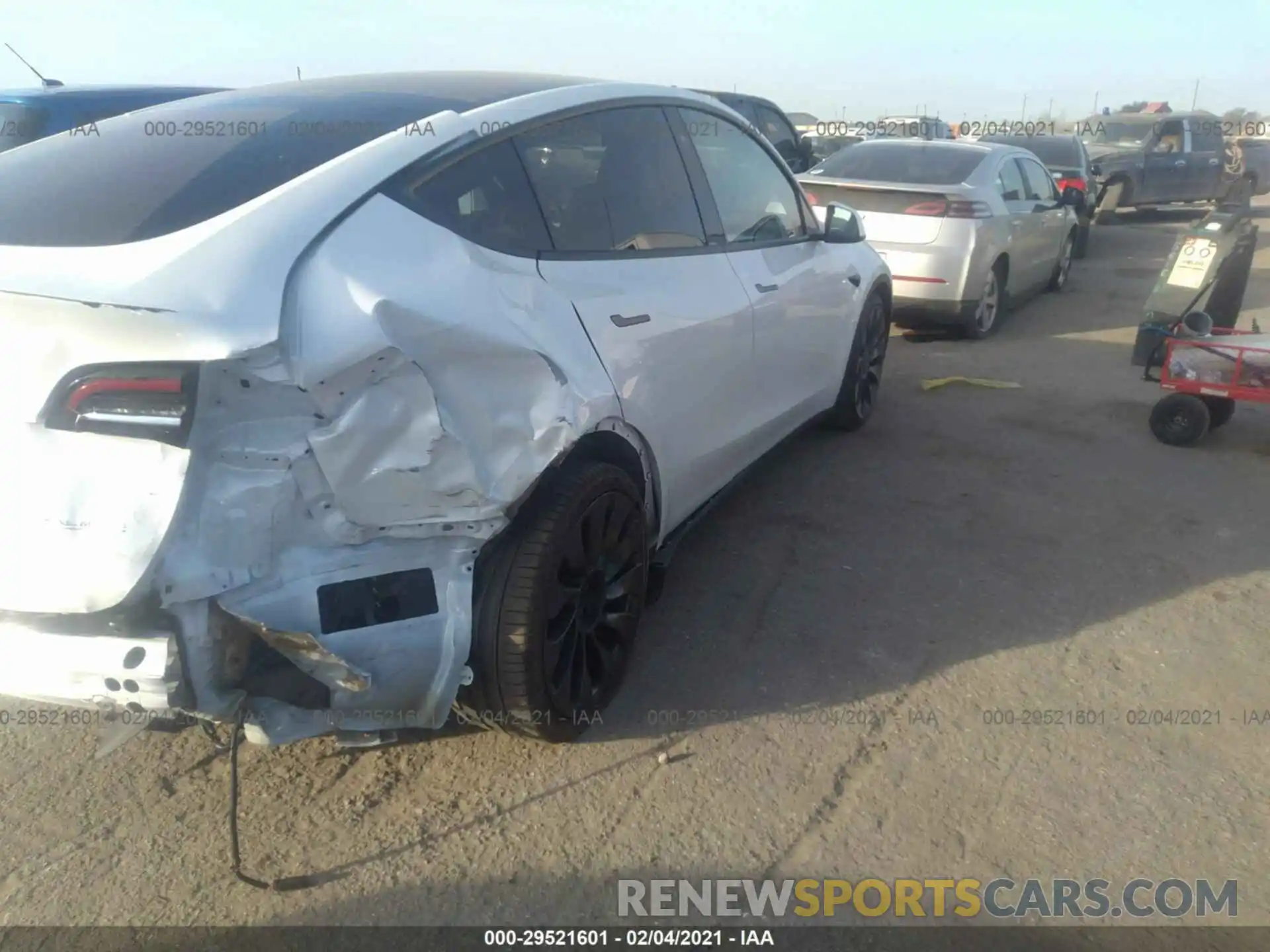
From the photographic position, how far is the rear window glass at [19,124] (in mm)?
6832

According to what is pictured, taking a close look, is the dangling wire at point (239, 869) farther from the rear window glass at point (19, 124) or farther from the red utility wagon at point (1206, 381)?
the rear window glass at point (19, 124)

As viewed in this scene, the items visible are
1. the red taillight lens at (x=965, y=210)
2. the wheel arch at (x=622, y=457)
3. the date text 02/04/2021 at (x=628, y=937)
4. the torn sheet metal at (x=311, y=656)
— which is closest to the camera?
the torn sheet metal at (x=311, y=656)

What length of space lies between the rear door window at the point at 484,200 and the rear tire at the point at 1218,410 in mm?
4639

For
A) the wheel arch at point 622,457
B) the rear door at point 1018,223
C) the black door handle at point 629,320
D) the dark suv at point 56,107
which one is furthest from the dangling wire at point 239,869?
the rear door at point 1018,223

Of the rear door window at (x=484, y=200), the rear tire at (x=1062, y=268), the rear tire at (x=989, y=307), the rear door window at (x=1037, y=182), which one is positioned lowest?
the rear tire at (x=1062, y=268)

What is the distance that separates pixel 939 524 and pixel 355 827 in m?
2.97

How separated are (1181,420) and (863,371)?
1.82m

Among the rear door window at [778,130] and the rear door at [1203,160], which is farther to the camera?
the rear door at [1203,160]

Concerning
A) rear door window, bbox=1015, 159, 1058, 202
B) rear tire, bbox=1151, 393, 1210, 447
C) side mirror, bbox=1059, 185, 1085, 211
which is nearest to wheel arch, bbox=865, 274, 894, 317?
rear tire, bbox=1151, 393, 1210, 447

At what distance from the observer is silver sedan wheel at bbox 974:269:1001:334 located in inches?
332

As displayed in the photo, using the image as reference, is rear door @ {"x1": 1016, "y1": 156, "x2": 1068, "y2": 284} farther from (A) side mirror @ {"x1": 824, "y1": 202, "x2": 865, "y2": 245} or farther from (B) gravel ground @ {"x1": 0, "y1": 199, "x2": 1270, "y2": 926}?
(B) gravel ground @ {"x1": 0, "y1": 199, "x2": 1270, "y2": 926}

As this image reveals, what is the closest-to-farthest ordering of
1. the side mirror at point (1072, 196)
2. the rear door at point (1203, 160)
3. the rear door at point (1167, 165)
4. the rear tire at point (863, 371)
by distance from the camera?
the rear tire at point (863, 371) < the side mirror at point (1072, 196) < the rear door at point (1167, 165) < the rear door at point (1203, 160)

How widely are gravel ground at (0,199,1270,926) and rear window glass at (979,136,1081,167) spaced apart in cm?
1063

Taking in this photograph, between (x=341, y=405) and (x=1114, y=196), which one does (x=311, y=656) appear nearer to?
(x=341, y=405)
